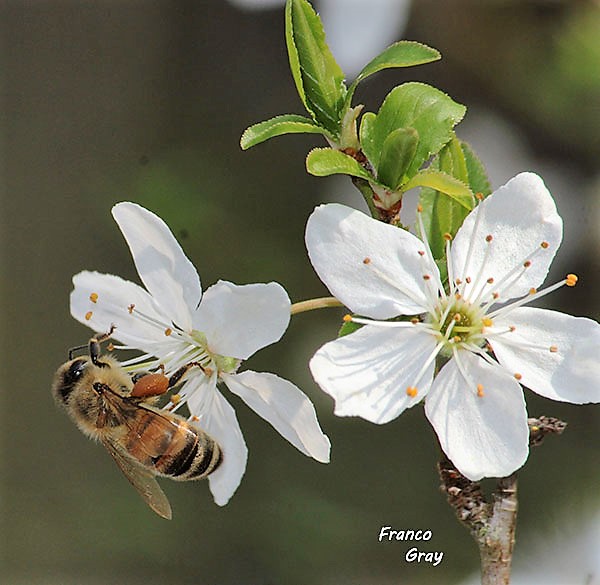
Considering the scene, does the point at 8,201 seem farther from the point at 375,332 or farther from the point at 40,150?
the point at 375,332

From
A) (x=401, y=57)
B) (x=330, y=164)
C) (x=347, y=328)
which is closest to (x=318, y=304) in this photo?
(x=347, y=328)

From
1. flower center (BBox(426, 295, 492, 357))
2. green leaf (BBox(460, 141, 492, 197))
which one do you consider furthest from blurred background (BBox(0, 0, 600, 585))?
flower center (BBox(426, 295, 492, 357))

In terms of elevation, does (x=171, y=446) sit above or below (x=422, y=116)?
below

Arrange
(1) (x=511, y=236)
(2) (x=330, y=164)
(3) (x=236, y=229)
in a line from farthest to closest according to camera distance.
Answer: (3) (x=236, y=229)
(1) (x=511, y=236)
(2) (x=330, y=164)

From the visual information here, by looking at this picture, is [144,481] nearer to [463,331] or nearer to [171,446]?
[171,446]

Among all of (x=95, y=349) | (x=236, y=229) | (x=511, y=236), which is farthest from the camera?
(x=236, y=229)

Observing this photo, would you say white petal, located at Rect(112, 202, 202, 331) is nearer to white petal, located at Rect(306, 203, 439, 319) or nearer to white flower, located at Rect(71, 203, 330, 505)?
white flower, located at Rect(71, 203, 330, 505)

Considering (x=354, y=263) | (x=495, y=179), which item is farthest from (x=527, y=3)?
(x=354, y=263)

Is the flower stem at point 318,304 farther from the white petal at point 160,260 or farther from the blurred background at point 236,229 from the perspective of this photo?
the blurred background at point 236,229
